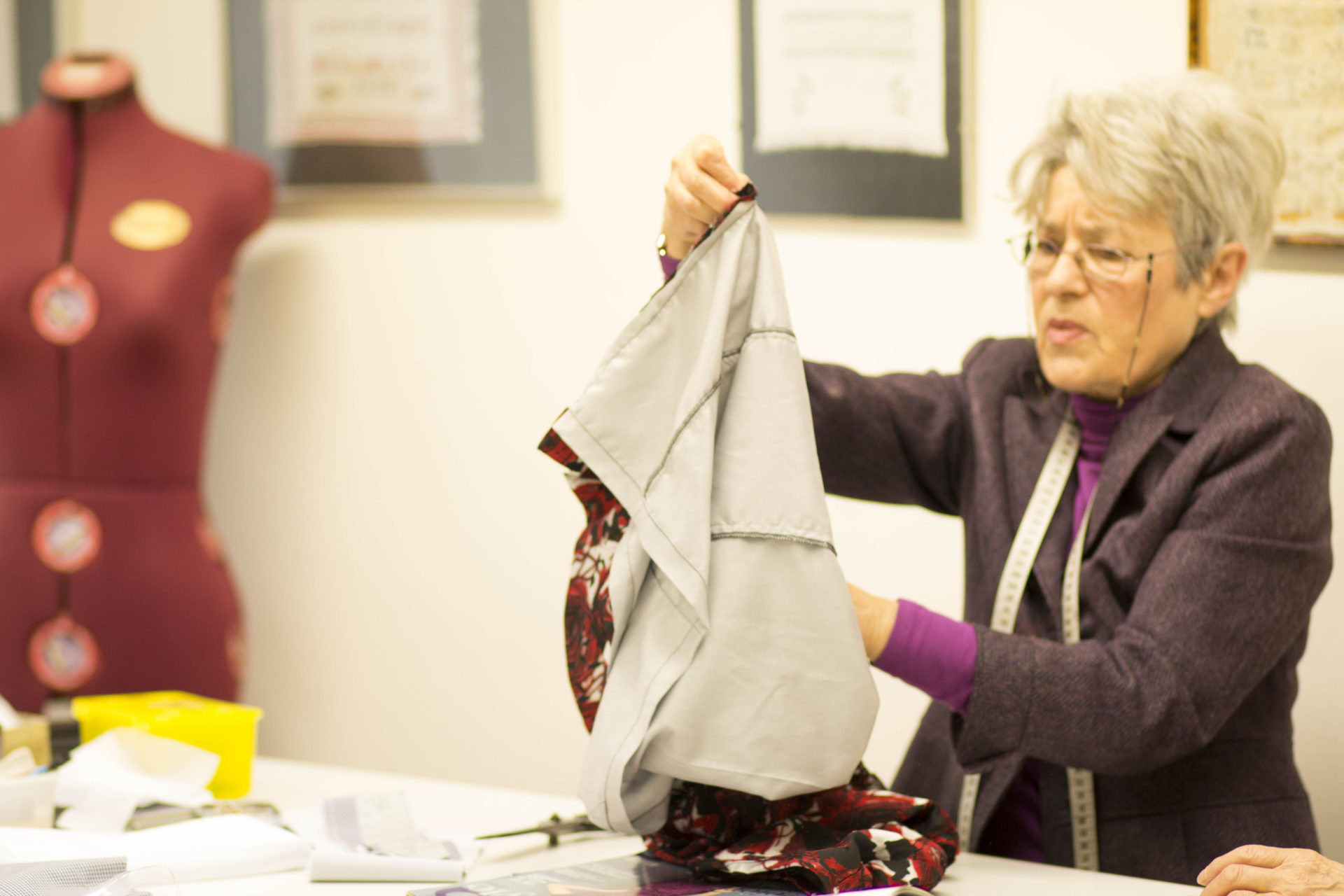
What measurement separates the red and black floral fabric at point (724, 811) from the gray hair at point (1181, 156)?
65 centimetres

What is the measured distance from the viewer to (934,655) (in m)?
1.11

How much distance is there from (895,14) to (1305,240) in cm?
63

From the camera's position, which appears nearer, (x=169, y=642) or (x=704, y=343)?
(x=704, y=343)

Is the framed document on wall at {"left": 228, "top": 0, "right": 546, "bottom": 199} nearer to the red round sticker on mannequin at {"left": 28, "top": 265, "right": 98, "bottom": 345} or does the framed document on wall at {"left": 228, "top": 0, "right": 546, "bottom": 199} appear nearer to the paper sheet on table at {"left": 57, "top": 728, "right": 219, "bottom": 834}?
the red round sticker on mannequin at {"left": 28, "top": 265, "right": 98, "bottom": 345}

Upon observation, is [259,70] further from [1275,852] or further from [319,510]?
[1275,852]

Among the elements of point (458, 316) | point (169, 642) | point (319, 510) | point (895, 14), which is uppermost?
point (895, 14)

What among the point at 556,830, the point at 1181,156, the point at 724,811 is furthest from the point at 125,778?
the point at 1181,156

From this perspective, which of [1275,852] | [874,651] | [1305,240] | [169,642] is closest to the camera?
[1275,852]

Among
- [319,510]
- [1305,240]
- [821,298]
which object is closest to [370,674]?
[319,510]

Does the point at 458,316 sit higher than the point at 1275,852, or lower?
higher

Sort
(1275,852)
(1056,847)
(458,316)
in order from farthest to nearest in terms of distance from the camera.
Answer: (458,316)
(1056,847)
(1275,852)

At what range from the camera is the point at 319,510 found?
2.29 m

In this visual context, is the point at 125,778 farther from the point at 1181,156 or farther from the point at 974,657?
the point at 1181,156

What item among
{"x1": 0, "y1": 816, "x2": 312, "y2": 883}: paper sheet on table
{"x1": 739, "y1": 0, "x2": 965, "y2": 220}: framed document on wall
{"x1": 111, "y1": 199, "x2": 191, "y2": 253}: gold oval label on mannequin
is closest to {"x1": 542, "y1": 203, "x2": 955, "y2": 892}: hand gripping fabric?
{"x1": 0, "y1": 816, "x2": 312, "y2": 883}: paper sheet on table
